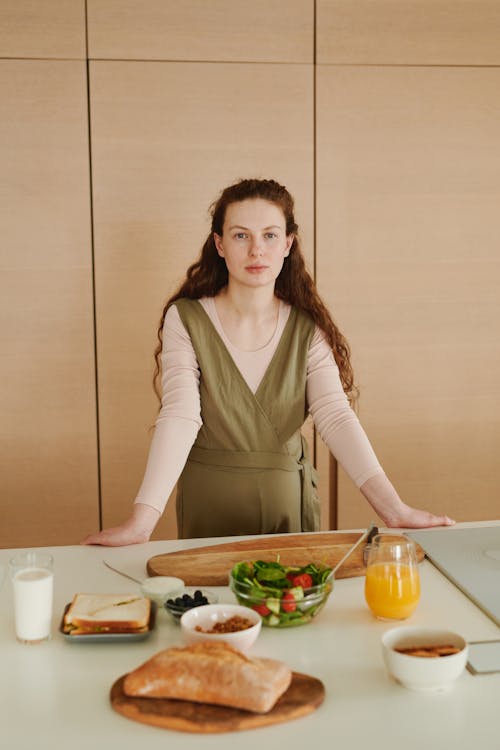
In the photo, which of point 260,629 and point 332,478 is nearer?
point 260,629

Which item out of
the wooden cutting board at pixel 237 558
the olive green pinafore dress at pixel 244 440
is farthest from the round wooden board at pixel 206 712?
the olive green pinafore dress at pixel 244 440

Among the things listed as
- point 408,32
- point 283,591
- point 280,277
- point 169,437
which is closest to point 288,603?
point 283,591

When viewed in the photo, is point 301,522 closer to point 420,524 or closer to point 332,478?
point 420,524

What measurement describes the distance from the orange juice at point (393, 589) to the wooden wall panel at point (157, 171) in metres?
1.80

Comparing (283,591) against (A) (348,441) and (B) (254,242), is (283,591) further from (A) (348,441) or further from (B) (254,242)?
(B) (254,242)

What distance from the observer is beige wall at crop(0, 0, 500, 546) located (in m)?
3.01

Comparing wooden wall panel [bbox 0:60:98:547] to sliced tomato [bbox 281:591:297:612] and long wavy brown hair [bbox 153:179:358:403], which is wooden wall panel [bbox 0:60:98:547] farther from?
sliced tomato [bbox 281:591:297:612]

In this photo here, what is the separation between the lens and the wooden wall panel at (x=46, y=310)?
2996mm

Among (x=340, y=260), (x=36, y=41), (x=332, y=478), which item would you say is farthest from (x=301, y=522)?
(x=36, y=41)

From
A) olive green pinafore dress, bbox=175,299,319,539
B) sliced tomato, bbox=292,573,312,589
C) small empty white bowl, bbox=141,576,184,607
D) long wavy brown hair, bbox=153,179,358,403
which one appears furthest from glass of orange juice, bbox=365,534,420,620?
long wavy brown hair, bbox=153,179,358,403

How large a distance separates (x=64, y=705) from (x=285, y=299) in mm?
1440

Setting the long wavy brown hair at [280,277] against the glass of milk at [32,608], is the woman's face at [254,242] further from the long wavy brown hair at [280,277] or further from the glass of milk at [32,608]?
the glass of milk at [32,608]

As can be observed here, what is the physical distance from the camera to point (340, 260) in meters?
3.19

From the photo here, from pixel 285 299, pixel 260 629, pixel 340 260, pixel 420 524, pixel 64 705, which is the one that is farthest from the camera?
pixel 340 260
